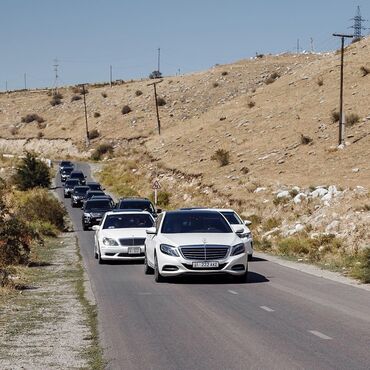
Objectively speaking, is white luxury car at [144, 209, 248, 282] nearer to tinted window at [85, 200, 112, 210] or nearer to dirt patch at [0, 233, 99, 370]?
dirt patch at [0, 233, 99, 370]

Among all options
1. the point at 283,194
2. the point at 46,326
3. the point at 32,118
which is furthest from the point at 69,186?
the point at 32,118

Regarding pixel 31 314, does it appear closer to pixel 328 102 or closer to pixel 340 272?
pixel 340 272

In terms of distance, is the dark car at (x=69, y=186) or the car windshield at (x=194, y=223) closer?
the car windshield at (x=194, y=223)

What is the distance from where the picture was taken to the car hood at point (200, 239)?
61.1 ft

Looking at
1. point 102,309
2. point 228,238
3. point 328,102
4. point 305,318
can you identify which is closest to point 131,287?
point 228,238

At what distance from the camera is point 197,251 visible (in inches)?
727

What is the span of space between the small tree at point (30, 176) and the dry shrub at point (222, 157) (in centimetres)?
1826

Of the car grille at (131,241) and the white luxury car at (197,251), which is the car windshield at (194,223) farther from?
the car grille at (131,241)

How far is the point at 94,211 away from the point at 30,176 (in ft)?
104

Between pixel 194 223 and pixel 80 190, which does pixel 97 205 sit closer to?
pixel 80 190

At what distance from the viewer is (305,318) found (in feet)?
43.6

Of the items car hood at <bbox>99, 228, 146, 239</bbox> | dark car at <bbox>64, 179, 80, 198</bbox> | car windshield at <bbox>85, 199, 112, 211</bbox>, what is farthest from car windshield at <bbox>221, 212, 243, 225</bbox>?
dark car at <bbox>64, 179, 80, 198</bbox>

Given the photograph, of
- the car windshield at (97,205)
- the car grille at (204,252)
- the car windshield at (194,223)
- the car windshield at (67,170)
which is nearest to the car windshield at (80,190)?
the car windshield at (97,205)

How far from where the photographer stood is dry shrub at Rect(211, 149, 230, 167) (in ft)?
209
